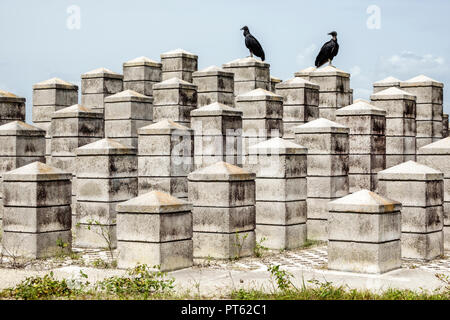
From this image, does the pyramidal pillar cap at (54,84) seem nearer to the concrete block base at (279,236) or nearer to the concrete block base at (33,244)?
the concrete block base at (33,244)

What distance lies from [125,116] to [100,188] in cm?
469

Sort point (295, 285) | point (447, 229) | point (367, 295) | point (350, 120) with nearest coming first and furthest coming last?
point (367, 295) → point (295, 285) → point (447, 229) → point (350, 120)

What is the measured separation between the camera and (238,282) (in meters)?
12.8

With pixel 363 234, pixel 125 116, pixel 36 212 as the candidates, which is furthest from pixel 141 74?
pixel 363 234

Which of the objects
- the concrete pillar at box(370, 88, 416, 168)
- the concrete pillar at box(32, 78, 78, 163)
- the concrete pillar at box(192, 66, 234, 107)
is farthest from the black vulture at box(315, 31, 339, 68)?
the concrete pillar at box(32, 78, 78, 163)

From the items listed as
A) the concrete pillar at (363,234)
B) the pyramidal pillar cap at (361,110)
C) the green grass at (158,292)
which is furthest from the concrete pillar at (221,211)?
the pyramidal pillar cap at (361,110)

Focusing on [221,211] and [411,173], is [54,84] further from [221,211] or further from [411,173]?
[411,173]

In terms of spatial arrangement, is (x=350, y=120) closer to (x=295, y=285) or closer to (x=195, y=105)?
(x=195, y=105)

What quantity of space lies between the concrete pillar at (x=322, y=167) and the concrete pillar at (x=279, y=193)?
95 centimetres

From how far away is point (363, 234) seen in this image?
14250 mm

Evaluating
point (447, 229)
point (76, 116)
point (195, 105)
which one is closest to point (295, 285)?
point (447, 229)

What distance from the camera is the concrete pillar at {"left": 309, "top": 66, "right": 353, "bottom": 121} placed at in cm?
2408

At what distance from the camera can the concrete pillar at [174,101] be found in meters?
22.9
